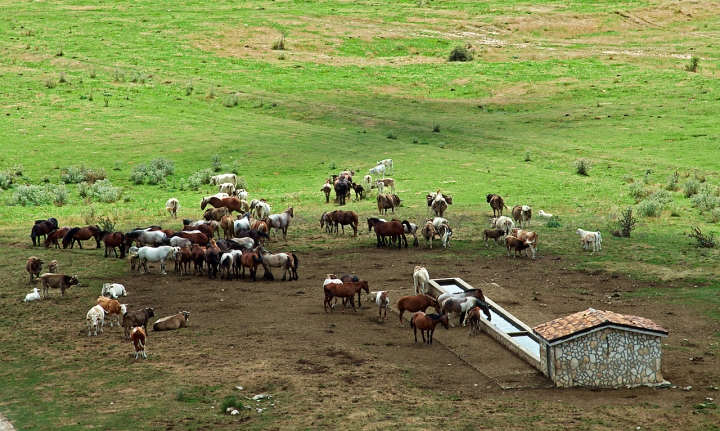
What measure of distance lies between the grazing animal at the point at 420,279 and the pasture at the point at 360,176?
83 centimetres

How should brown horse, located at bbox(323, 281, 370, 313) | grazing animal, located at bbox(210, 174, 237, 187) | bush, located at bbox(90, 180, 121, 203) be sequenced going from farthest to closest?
grazing animal, located at bbox(210, 174, 237, 187)
bush, located at bbox(90, 180, 121, 203)
brown horse, located at bbox(323, 281, 370, 313)

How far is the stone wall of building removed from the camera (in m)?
19.0

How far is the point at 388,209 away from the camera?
3941cm

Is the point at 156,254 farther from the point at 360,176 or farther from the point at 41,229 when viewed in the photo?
the point at 360,176

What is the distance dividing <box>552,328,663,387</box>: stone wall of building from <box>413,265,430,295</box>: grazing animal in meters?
7.44

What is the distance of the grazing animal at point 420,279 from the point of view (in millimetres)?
26078

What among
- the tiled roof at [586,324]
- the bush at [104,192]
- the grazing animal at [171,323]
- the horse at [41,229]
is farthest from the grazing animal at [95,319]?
the bush at [104,192]

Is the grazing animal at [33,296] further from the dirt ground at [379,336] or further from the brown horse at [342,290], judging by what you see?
the brown horse at [342,290]

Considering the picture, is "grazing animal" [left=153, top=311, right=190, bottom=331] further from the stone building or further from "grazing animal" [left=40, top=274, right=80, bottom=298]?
the stone building

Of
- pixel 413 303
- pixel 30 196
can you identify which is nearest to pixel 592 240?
pixel 413 303

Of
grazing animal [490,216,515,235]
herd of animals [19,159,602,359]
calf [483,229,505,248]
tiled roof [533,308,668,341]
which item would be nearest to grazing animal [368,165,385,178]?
herd of animals [19,159,602,359]

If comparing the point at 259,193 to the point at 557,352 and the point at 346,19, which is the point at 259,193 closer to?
the point at 557,352

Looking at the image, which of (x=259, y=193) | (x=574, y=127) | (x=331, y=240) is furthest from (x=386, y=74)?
(x=331, y=240)

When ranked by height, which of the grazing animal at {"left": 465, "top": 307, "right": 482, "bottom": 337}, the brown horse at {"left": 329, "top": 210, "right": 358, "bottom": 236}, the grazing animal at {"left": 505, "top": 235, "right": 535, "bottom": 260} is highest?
the brown horse at {"left": 329, "top": 210, "right": 358, "bottom": 236}
